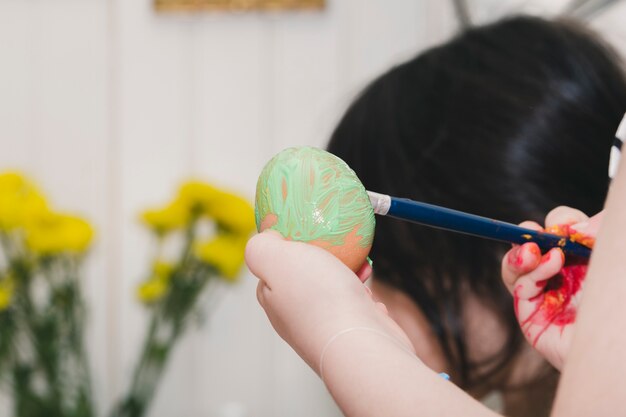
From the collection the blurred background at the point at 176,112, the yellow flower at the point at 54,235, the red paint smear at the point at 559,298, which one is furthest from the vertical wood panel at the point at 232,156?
the red paint smear at the point at 559,298

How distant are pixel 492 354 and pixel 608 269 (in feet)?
1.80

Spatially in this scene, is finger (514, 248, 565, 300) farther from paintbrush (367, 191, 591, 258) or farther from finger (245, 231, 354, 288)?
finger (245, 231, 354, 288)

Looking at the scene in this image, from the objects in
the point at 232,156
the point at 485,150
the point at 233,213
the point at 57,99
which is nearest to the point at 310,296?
the point at 485,150

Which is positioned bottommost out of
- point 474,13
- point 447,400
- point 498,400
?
point 498,400

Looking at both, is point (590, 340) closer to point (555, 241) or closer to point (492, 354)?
point (555, 241)

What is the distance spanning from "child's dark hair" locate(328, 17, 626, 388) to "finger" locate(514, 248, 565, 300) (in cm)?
22

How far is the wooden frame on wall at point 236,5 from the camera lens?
1.51 m

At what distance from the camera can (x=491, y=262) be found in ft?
2.71

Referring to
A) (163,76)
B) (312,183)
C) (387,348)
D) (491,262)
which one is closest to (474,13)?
(491,262)

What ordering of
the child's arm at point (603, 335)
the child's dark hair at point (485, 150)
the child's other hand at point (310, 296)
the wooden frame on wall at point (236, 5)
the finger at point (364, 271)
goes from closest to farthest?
the child's arm at point (603, 335) → the child's other hand at point (310, 296) → the finger at point (364, 271) → the child's dark hair at point (485, 150) → the wooden frame on wall at point (236, 5)

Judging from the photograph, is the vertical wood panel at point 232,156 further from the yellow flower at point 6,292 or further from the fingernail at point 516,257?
the fingernail at point 516,257

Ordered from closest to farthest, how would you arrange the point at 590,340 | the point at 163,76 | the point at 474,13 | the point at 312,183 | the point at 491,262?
the point at 590,340 < the point at 312,183 < the point at 491,262 < the point at 474,13 < the point at 163,76

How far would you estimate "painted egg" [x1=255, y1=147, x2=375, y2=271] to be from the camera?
1.59 feet

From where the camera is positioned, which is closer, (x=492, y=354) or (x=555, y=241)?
(x=555, y=241)
